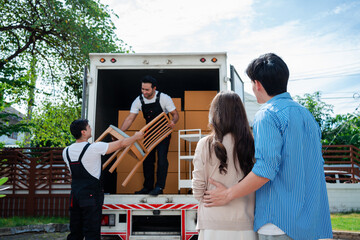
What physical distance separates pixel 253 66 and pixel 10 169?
9.63 metres

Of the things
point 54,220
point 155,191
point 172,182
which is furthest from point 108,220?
point 54,220

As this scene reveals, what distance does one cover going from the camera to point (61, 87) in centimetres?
1277

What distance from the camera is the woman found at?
1.87m

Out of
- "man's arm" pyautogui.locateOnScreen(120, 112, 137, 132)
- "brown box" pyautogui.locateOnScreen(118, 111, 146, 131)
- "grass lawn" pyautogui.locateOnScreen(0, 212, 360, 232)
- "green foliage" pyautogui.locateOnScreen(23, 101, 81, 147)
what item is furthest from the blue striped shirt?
A: "green foliage" pyautogui.locateOnScreen(23, 101, 81, 147)

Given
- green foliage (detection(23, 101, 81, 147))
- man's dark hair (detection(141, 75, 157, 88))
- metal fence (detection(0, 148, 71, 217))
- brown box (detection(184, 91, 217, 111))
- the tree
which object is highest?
the tree

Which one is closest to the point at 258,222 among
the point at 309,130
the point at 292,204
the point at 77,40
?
the point at 292,204

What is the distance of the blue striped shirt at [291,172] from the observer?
1596mm

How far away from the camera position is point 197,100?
5727 millimetres

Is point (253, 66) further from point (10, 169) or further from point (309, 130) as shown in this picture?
point (10, 169)

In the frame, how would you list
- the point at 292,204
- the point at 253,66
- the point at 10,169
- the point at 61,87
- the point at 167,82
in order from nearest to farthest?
the point at 292,204, the point at 253,66, the point at 167,82, the point at 10,169, the point at 61,87

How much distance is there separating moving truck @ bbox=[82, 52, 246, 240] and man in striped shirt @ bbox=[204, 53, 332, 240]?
246 centimetres

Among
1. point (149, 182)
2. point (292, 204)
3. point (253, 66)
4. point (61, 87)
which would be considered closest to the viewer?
point (292, 204)

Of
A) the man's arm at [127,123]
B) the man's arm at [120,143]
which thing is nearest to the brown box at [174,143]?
the man's arm at [127,123]

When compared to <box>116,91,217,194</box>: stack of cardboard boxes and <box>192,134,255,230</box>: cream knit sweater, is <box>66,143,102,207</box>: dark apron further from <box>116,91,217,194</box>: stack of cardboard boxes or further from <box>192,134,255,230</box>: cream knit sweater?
<box>192,134,255,230</box>: cream knit sweater
